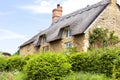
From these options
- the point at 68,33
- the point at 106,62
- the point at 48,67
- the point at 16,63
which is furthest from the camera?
the point at 68,33

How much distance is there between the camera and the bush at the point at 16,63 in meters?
29.3

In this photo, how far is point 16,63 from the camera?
30344 mm

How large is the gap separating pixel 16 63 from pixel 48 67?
30.7 feet

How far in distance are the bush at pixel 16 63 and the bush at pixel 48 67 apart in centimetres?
697

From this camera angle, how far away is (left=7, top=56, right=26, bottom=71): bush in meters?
29.3

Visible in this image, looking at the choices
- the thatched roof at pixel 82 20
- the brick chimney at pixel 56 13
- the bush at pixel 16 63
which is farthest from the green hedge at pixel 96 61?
the brick chimney at pixel 56 13

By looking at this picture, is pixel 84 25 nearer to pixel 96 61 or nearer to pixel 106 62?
pixel 96 61

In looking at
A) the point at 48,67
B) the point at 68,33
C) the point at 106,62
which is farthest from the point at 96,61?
the point at 68,33

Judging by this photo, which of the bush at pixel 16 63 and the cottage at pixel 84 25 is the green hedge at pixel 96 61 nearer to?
the bush at pixel 16 63

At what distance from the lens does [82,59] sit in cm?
2264

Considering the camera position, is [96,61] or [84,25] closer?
[96,61]

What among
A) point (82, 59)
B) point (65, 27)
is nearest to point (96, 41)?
point (65, 27)

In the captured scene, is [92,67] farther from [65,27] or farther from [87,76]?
[65,27]

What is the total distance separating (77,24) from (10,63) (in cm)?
1080
